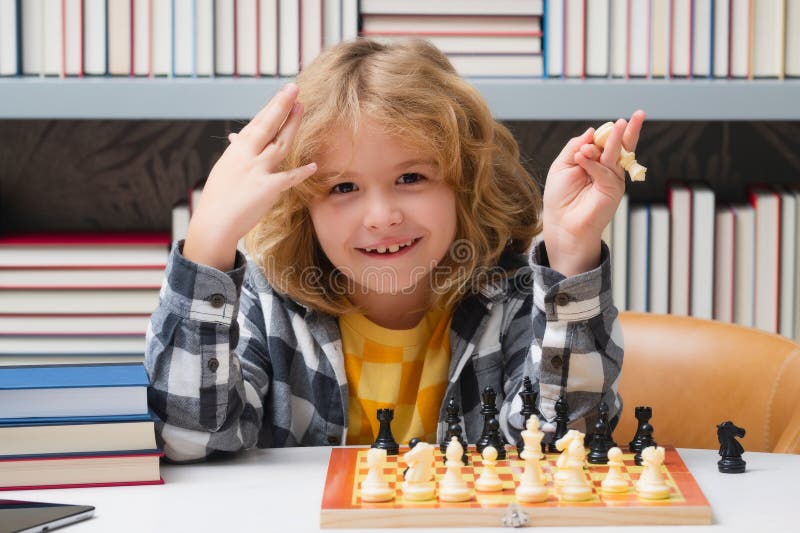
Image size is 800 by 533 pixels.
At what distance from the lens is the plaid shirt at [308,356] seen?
117 centimetres

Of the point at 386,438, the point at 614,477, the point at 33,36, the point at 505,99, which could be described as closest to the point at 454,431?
the point at 386,438

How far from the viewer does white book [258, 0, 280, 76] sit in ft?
5.80

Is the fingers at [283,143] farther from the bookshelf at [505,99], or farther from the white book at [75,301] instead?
the white book at [75,301]

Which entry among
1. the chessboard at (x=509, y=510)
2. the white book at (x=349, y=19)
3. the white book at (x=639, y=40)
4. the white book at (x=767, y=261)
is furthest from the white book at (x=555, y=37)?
the chessboard at (x=509, y=510)

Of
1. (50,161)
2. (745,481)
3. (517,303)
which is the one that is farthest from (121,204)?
(745,481)

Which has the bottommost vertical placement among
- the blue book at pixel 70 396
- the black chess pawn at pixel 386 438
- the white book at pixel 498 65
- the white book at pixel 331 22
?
the black chess pawn at pixel 386 438

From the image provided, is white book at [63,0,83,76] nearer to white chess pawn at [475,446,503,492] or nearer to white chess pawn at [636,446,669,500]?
white chess pawn at [475,446,503,492]

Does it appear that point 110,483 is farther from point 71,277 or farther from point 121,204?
point 121,204

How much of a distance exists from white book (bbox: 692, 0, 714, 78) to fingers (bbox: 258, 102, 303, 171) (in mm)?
871

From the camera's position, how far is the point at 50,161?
7.08ft

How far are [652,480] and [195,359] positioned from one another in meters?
0.53

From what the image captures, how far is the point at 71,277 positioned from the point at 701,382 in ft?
3.55

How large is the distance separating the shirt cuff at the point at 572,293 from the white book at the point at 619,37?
2.19 ft

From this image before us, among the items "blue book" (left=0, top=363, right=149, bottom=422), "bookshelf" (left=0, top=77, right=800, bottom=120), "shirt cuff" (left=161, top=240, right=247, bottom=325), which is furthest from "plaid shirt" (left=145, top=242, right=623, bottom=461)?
"bookshelf" (left=0, top=77, right=800, bottom=120)
